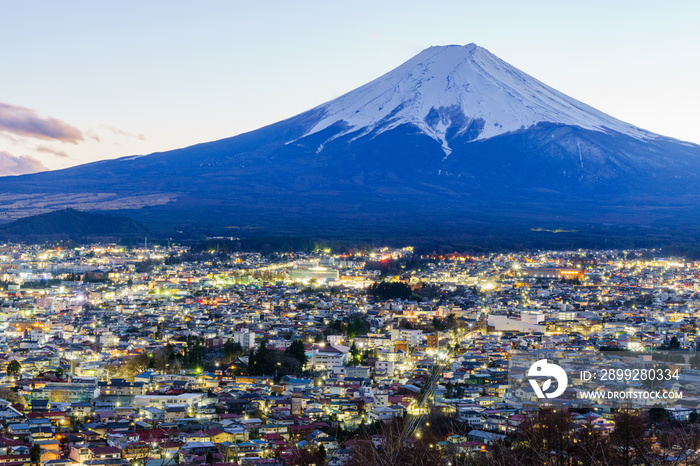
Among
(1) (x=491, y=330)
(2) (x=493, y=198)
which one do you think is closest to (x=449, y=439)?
(1) (x=491, y=330)

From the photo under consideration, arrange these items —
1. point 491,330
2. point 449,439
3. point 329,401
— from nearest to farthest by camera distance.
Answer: point 449,439 → point 329,401 → point 491,330

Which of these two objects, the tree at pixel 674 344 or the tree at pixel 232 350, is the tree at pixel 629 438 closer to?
the tree at pixel 674 344

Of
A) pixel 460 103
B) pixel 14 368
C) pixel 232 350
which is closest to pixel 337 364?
pixel 232 350

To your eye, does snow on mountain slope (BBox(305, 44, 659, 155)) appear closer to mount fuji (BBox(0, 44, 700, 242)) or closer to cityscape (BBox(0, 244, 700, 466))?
mount fuji (BBox(0, 44, 700, 242))

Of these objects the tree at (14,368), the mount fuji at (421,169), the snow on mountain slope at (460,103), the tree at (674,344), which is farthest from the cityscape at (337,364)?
the snow on mountain slope at (460,103)

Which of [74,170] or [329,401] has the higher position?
[74,170]

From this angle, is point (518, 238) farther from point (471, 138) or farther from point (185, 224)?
point (471, 138)

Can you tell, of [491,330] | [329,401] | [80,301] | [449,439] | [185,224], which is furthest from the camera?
[185,224]

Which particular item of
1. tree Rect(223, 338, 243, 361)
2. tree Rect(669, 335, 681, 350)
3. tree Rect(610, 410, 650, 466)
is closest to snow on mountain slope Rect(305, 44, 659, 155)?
tree Rect(669, 335, 681, 350)

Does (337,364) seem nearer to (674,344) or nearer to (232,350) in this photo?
(232,350)
